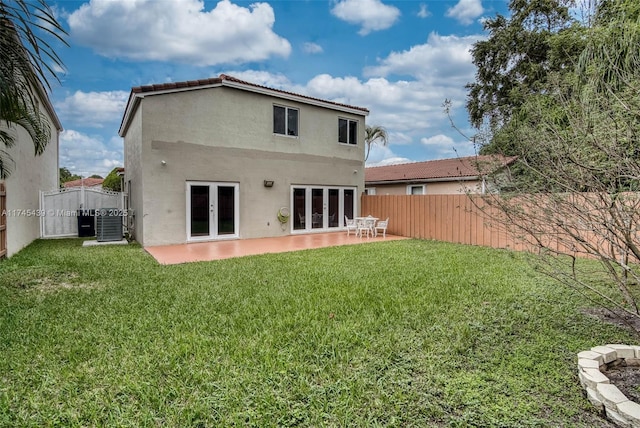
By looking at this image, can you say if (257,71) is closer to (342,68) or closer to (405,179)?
(342,68)

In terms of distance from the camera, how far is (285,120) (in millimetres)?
16344

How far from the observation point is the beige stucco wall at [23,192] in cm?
1086

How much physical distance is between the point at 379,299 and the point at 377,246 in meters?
6.86

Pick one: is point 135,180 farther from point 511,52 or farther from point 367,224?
point 511,52

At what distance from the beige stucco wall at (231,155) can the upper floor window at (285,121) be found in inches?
9.1

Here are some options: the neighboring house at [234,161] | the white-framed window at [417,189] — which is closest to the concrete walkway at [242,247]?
the neighboring house at [234,161]

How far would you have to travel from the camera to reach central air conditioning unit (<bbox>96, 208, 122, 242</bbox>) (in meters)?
Answer: 13.9

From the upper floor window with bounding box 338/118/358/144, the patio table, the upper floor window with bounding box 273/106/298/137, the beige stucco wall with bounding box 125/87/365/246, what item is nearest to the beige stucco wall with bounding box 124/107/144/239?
the beige stucco wall with bounding box 125/87/365/246

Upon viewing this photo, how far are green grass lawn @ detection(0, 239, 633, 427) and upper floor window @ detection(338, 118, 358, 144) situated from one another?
1168cm

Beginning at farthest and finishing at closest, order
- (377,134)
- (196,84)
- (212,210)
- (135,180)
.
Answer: (377,134) < (135,180) < (212,210) < (196,84)

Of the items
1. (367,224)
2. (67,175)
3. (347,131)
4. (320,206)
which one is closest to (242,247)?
(320,206)

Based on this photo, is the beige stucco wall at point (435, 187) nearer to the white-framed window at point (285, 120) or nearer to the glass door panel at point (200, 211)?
the white-framed window at point (285, 120)

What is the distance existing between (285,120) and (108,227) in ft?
28.4

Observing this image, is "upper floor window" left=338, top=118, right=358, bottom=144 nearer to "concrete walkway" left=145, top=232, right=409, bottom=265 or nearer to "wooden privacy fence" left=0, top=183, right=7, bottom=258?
"concrete walkway" left=145, top=232, right=409, bottom=265
